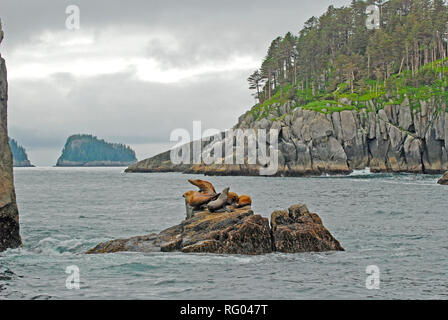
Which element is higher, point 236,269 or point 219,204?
point 219,204

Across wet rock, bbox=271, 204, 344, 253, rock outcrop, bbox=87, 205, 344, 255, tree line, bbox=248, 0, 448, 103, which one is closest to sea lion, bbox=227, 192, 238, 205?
rock outcrop, bbox=87, 205, 344, 255

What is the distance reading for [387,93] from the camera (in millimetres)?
121188

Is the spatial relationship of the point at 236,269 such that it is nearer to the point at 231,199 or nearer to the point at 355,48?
the point at 231,199

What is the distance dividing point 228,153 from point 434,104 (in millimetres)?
51562

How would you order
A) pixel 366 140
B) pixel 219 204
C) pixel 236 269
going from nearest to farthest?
pixel 236 269 → pixel 219 204 → pixel 366 140

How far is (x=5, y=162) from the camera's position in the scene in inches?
836

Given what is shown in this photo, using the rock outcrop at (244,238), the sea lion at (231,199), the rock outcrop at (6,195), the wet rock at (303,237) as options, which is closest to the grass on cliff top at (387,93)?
the sea lion at (231,199)

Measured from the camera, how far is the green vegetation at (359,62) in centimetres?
12269

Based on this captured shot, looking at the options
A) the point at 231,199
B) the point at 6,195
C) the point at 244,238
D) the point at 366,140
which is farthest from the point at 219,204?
the point at 366,140

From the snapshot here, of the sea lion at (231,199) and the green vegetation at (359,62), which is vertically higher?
the green vegetation at (359,62)

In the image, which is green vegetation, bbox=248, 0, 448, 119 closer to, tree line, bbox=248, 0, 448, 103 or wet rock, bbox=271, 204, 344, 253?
tree line, bbox=248, 0, 448, 103

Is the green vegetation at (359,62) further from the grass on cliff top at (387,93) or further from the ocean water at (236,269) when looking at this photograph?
the ocean water at (236,269)

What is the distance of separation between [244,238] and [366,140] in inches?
3773

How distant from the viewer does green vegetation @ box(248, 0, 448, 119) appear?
122688 millimetres
